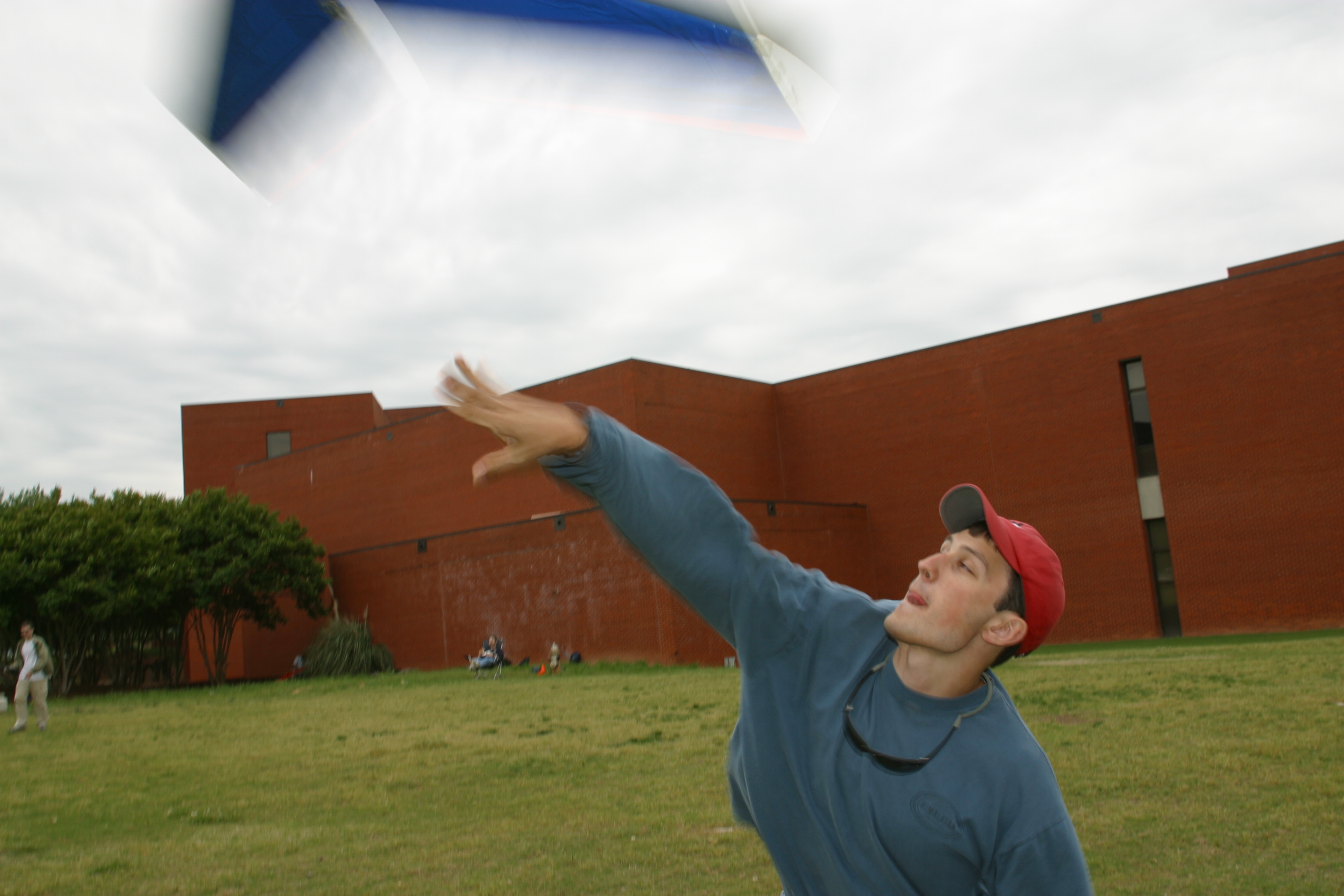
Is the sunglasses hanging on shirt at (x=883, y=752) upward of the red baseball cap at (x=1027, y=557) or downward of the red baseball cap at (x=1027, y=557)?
downward

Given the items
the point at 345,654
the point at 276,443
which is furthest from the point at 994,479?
the point at 276,443

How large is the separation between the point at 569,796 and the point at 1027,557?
733 cm

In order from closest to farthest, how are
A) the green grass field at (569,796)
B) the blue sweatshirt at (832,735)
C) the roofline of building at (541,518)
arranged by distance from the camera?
the blue sweatshirt at (832,735)
the green grass field at (569,796)
the roofline of building at (541,518)

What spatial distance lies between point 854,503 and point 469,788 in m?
27.4

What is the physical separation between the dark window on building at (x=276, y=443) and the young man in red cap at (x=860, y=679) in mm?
54986

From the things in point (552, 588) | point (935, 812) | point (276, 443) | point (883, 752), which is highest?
point (276, 443)

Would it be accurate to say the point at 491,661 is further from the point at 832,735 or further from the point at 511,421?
the point at 511,421

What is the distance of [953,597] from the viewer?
2160mm

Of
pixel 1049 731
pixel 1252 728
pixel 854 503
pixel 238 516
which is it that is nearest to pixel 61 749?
pixel 1049 731

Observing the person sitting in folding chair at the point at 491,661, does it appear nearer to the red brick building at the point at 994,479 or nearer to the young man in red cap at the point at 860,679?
the red brick building at the point at 994,479

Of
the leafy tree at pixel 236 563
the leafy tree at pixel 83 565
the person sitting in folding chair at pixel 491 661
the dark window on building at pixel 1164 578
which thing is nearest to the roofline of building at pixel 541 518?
the leafy tree at pixel 236 563

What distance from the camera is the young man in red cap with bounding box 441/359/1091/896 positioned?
1.87 m

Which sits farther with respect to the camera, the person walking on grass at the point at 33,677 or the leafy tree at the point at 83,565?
the leafy tree at the point at 83,565

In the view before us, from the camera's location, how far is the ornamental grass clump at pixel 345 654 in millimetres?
32594
